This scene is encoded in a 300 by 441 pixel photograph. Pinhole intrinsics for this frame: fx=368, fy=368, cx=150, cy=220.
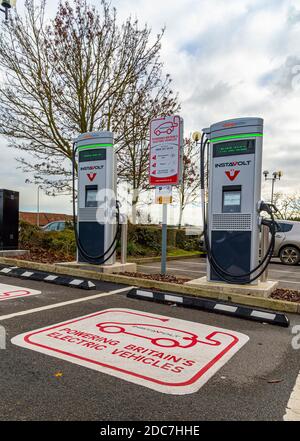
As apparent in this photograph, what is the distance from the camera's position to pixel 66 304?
502 centimetres

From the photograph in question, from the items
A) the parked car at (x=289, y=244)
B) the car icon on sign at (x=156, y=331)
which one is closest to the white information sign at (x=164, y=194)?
the car icon on sign at (x=156, y=331)

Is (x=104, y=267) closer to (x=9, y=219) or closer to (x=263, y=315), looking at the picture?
(x=263, y=315)

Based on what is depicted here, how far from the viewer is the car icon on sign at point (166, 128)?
699 centimetres

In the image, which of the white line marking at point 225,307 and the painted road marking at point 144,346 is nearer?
the painted road marking at point 144,346

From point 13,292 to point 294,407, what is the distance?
437 centimetres

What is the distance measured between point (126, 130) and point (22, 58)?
4107 mm

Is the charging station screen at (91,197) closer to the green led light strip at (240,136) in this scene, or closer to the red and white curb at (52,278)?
the red and white curb at (52,278)

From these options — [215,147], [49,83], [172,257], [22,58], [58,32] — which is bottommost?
[172,257]

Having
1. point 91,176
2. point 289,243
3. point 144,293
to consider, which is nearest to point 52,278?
point 144,293

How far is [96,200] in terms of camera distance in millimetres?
7410

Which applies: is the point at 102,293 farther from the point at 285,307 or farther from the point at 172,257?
the point at 172,257

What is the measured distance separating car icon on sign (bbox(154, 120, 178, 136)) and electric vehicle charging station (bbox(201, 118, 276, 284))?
0.99 metres

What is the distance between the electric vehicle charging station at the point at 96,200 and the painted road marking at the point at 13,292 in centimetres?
176
